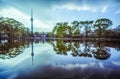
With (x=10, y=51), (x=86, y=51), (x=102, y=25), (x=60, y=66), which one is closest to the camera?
(x=60, y=66)

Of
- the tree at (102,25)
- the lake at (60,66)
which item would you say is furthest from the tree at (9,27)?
the lake at (60,66)

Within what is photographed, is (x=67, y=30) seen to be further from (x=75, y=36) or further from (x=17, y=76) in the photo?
(x=17, y=76)

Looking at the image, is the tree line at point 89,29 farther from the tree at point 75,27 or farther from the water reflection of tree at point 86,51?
the water reflection of tree at point 86,51

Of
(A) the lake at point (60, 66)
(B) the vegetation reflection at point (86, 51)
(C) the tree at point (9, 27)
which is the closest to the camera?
(A) the lake at point (60, 66)

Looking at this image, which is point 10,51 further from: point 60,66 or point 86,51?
point 60,66

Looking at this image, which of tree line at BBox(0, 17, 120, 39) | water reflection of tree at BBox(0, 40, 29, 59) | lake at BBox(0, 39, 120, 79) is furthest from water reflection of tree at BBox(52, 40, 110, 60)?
tree line at BBox(0, 17, 120, 39)

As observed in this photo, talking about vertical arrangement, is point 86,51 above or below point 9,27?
below

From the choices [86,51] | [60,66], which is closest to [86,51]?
[86,51]

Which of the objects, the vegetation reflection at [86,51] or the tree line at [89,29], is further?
the tree line at [89,29]

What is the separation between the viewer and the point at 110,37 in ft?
134

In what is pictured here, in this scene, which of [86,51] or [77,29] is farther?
[77,29]

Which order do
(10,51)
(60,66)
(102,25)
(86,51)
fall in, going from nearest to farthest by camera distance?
(60,66)
(10,51)
(86,51)
(102,25)

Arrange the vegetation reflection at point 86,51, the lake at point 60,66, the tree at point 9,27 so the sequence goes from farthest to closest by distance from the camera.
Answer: the tree at point 9,27 → the vegetation reflection at point 86,51 → the lake at point 60,66

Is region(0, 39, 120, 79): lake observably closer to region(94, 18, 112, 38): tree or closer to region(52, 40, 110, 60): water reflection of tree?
region(52, 40, 110, 60): water reflection of tree
